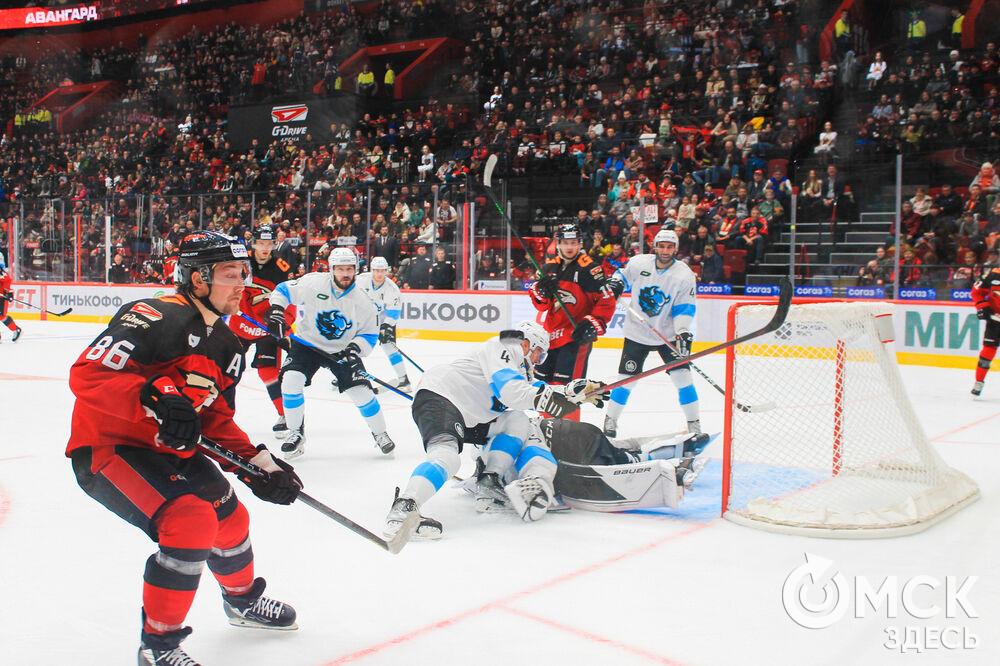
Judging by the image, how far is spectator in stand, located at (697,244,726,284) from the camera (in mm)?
9953

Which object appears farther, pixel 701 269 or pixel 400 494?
pixel 701 269

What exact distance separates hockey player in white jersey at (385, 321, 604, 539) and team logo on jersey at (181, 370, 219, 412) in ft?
4.13

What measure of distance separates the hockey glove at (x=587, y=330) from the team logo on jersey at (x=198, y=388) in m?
3.39

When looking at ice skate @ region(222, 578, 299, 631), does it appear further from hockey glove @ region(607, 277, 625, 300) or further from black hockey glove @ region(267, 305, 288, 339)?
hockey glove @ region(607, 277, 625, 300)

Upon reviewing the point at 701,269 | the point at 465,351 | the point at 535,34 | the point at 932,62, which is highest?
the point at 535,34

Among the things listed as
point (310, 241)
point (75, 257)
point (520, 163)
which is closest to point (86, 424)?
point (310, 241)

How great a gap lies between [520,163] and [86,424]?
12529mm

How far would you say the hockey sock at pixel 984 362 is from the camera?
6.86 m

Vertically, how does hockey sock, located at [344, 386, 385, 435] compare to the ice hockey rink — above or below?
above

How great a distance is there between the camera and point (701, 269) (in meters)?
10.1

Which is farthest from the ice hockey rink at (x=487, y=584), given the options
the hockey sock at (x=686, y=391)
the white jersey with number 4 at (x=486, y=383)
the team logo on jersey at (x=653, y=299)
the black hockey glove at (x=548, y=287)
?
the black hockey glove at (x=548, y=287)

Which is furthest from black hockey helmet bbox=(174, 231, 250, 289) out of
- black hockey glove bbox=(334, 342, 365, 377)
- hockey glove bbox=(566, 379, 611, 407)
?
black hockey glove bbox=(334, 342, 365, 377)

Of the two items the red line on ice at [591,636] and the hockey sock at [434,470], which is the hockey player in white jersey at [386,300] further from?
the red line on ice at [591,636]

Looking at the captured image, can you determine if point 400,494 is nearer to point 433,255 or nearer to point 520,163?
point 433,255
